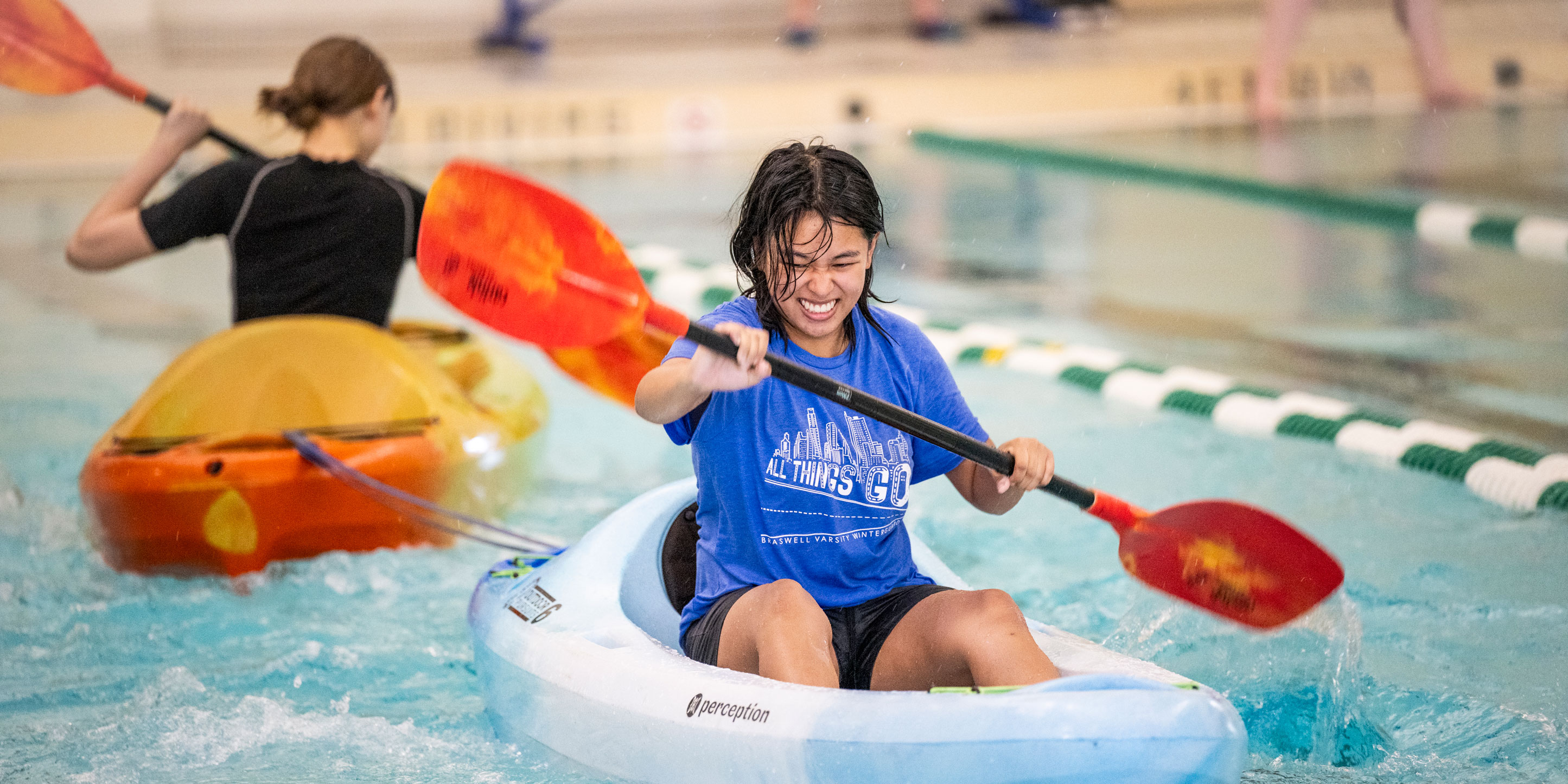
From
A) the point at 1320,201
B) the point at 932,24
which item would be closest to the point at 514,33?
the point at 932,24

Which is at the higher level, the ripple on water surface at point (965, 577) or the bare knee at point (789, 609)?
the bare knee at point (789, 609)

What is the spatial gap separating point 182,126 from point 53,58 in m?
0.54

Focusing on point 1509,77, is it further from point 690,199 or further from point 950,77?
point 690,199

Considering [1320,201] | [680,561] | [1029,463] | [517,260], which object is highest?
[517,260]

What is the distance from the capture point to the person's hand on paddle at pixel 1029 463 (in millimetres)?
1858

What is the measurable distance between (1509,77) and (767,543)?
8.71 m

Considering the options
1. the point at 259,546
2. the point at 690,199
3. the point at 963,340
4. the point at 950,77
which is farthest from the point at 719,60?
the point at 259,546

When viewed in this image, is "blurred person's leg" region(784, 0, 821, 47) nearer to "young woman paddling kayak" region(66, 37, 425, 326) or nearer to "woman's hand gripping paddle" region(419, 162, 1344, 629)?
"young woman paddling kayak" region(66, 37, 425, 326)

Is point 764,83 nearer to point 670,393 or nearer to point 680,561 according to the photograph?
point 680,561

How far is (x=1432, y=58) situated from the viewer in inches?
330

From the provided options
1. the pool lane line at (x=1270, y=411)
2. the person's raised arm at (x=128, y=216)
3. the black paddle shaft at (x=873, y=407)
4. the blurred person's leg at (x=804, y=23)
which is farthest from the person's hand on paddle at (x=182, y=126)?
the blurred person's leg at (x=804, y=23)

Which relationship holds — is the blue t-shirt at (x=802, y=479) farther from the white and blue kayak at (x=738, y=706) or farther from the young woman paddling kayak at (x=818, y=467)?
the white and blue kayak at (x=738, y=706)

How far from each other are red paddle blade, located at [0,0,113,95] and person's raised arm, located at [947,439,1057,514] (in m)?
2.23

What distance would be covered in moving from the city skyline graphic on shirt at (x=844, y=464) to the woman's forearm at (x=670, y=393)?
0.39ft
